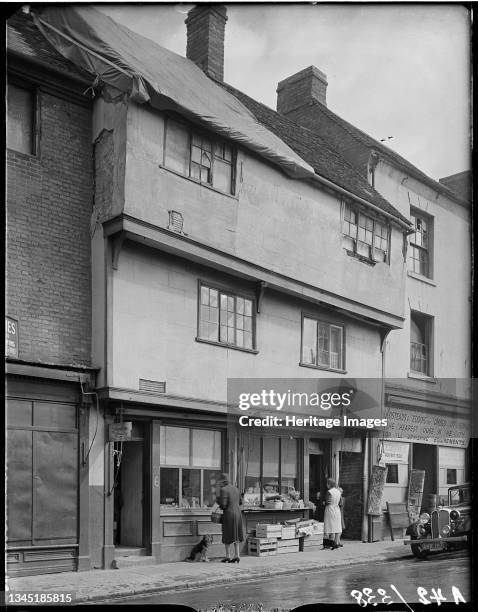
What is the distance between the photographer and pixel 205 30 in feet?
21.2

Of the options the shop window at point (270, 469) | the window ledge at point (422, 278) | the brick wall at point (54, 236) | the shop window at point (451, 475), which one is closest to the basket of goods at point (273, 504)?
the shop window at point (270, 469)

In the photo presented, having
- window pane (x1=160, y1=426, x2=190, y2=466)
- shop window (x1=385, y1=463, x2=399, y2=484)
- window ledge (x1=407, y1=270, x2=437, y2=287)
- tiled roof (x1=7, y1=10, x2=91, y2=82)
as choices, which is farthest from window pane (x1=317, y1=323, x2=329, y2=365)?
tiled roof (x1=7, y1=10, x2=91, y2=82)

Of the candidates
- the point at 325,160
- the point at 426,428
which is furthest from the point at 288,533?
the point at 325,160

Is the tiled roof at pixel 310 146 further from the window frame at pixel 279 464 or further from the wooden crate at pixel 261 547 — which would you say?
the wooden crate at pixel 261 547

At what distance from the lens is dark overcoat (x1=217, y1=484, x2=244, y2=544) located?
22.5ft

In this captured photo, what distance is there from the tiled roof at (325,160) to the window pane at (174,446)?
2.50 m

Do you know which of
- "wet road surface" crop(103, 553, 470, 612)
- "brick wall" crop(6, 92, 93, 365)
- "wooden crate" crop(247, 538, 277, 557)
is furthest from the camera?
"brick wall" crop(6, 92, 93, 365)

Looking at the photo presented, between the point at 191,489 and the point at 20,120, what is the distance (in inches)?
139

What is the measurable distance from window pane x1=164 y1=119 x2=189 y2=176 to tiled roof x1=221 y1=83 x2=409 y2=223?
0.70m

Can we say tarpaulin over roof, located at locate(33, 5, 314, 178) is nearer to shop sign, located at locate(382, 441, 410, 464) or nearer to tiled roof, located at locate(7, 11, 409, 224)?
tiled roof, located at locate(7, 11, 409, 224)

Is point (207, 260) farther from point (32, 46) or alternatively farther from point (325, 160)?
point (32, 46)

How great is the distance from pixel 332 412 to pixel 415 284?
3.97ft

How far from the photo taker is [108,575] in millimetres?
7207

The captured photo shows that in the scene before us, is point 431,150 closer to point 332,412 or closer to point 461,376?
point 461,376
